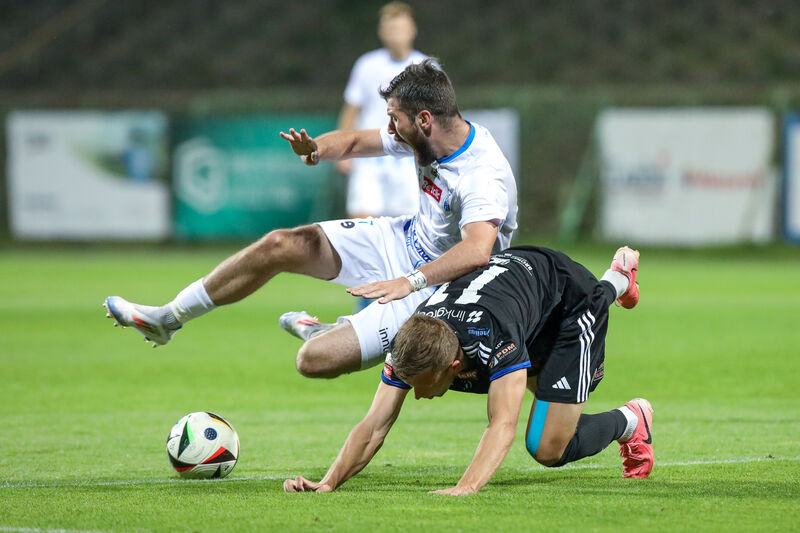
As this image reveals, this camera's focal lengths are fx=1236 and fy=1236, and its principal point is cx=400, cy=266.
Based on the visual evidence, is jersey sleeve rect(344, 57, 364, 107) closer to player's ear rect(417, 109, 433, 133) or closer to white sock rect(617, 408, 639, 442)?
player's ear rect(417, 109, 433, 133)

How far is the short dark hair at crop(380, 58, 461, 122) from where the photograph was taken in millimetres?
6559

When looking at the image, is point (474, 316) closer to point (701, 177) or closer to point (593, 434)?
point (593, 434)

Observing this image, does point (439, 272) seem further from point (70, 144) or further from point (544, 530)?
point (70, 144)

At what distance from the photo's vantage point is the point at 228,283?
6711 mm

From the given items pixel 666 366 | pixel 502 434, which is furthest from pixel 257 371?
pixel 502 434

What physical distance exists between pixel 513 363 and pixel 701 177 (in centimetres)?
1676

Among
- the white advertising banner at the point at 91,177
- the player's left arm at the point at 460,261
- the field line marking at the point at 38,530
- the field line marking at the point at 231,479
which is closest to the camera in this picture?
the field line marking at the point at 38,530

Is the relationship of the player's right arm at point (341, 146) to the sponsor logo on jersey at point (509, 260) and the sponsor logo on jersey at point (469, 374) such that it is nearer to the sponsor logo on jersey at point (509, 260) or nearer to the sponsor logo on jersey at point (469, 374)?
the sponsor logo on jersey at point (509, 260)

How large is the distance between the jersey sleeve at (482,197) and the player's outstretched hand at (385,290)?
74 centimetres

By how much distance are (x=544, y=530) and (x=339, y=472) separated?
4.20ft

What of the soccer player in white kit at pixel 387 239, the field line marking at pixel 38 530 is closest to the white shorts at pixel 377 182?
the soccer player in white kit at pixel 387 239

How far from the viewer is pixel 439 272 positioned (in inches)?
236

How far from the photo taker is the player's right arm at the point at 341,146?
694 cm

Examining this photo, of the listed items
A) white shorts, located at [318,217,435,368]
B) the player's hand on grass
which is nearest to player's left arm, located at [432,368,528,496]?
the player's hand on grass
